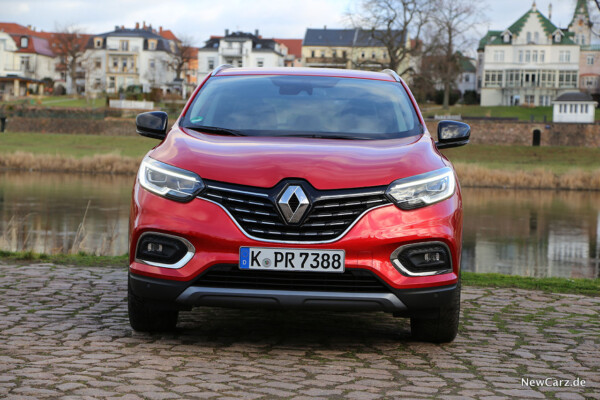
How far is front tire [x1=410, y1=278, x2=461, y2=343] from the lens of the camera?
560cm

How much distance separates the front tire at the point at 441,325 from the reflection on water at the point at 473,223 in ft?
25.1

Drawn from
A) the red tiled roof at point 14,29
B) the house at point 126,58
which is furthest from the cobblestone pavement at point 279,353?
the red tiled roof at point 14,29

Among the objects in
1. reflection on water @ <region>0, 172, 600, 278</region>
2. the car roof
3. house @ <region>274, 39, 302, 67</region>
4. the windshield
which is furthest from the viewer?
house @ <region>274, 39, 302, 67</region>

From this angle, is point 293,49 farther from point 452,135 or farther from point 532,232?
point 452,135

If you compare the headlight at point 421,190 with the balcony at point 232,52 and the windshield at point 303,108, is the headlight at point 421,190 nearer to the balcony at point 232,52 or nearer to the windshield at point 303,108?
the windshield at point 303,108

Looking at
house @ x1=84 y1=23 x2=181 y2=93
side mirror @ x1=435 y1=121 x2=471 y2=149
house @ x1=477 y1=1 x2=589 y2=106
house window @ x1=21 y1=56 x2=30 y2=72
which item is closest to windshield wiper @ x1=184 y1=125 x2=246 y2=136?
side mirror @ x1=435 y1=121 x2=471 y2=149

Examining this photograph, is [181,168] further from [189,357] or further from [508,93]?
[508,93]

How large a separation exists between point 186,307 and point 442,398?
173cm

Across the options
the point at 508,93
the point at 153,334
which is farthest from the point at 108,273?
the point at 508,93

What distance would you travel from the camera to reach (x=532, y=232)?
25859mm

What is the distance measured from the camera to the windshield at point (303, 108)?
6.17m

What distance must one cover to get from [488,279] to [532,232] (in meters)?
16.6

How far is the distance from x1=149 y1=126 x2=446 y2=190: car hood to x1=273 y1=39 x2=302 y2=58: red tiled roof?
151m

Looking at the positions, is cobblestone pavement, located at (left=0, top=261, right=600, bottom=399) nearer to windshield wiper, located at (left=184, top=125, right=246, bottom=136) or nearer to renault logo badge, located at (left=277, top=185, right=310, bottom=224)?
renault logo badge, located at (left=277, top=185, right=310, bottom=224)
